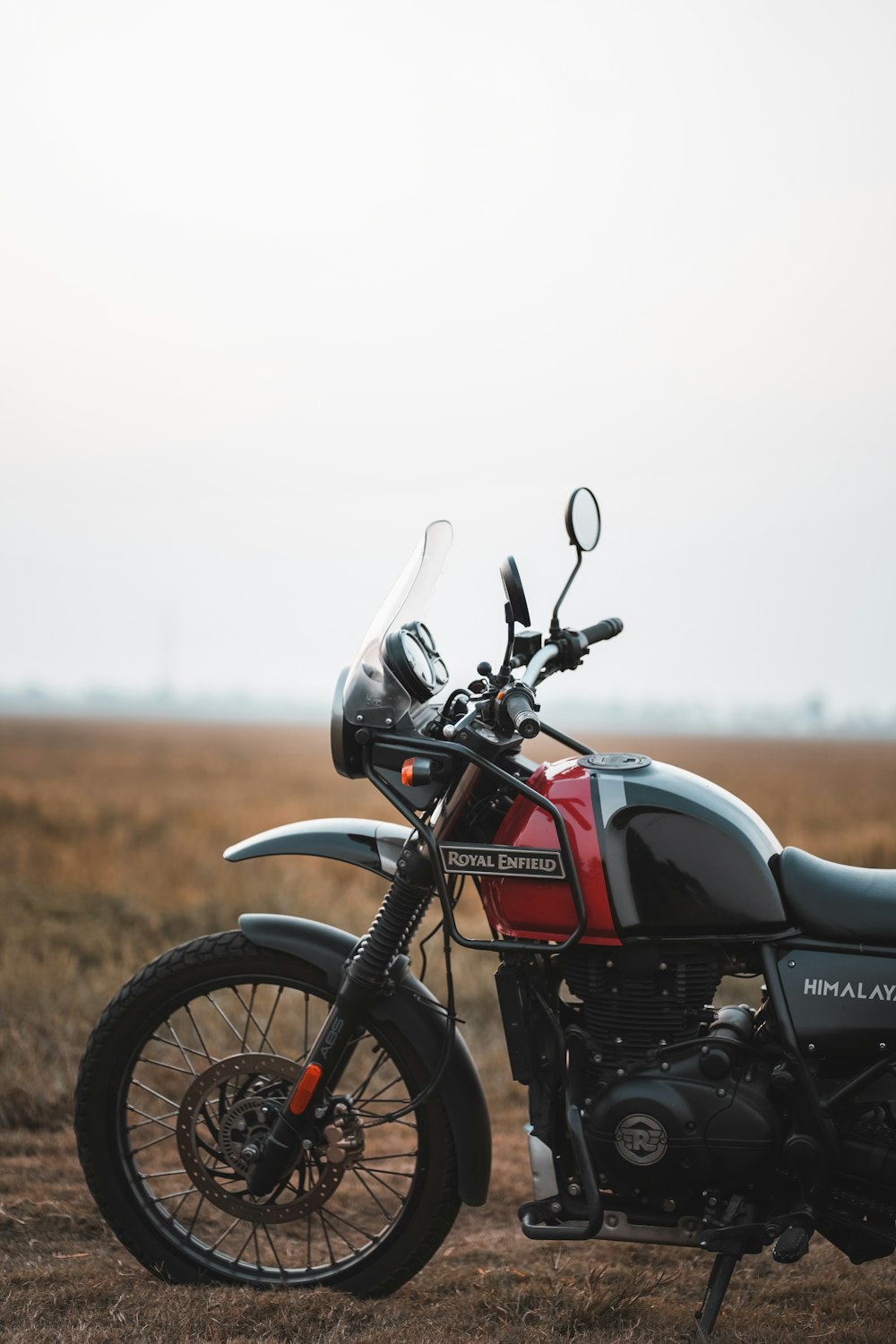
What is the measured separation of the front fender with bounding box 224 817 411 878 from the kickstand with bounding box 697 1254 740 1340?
4.12 feet

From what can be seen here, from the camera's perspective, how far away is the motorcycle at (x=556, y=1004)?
304 cm

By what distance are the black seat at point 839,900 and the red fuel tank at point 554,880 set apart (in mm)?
443

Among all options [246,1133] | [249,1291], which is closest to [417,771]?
[246,1133]

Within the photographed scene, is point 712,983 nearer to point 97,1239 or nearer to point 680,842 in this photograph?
point 680,842

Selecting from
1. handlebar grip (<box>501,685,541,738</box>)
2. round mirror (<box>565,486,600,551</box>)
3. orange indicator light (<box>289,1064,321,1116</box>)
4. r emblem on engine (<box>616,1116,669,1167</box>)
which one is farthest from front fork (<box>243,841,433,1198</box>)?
round mirror (<box>565,486,600,551</box>)

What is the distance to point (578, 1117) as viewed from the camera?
3.12 m

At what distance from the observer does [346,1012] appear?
3.38m

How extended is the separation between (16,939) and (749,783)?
2318 centimetres

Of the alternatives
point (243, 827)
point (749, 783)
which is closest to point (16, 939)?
point (243, 827)

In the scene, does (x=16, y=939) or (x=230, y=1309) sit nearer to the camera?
(x=230, y=1309)

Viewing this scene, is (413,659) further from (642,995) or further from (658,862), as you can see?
(642,995)

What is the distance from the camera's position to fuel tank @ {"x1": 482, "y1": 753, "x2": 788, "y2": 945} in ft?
9.94

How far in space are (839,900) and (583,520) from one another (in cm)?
109

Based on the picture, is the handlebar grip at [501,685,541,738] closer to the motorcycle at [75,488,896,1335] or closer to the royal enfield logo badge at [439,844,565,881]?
the motorcycle at [75,488,896,1335]
